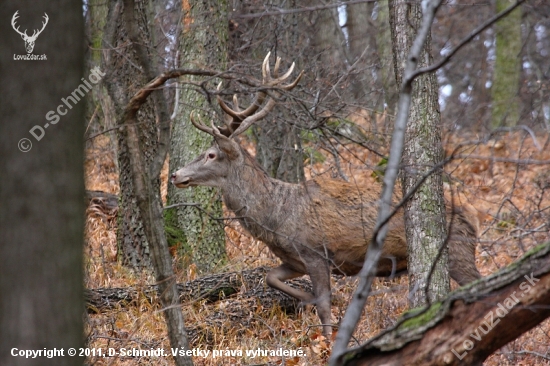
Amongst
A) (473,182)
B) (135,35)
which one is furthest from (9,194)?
(473,182)

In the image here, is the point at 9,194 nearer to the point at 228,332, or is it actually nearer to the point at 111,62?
the point at 228,332

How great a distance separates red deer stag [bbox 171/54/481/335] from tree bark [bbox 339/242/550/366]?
175 inches

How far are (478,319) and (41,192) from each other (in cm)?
226

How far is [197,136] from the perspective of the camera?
972 cm

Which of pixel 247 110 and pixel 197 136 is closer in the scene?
pixel 247 110

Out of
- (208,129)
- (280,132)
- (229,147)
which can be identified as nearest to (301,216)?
(229,147)

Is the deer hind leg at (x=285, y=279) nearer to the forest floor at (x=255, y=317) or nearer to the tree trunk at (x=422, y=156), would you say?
the forest floor at (x=255, y=317)

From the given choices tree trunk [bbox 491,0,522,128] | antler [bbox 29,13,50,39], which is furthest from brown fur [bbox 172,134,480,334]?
tree trunk [bbox 491,0,522,128]

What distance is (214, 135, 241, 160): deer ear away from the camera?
8555mm

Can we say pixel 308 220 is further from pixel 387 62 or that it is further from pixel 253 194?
pixel 387 62

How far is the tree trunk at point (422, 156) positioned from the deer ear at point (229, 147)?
8.92 feet

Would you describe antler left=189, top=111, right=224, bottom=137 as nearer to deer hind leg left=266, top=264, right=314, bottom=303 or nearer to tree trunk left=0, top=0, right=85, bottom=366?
deer hind leg left=266, top=264, right=314, bottom=303

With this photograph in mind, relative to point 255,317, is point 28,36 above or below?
above

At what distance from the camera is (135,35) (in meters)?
5.10
